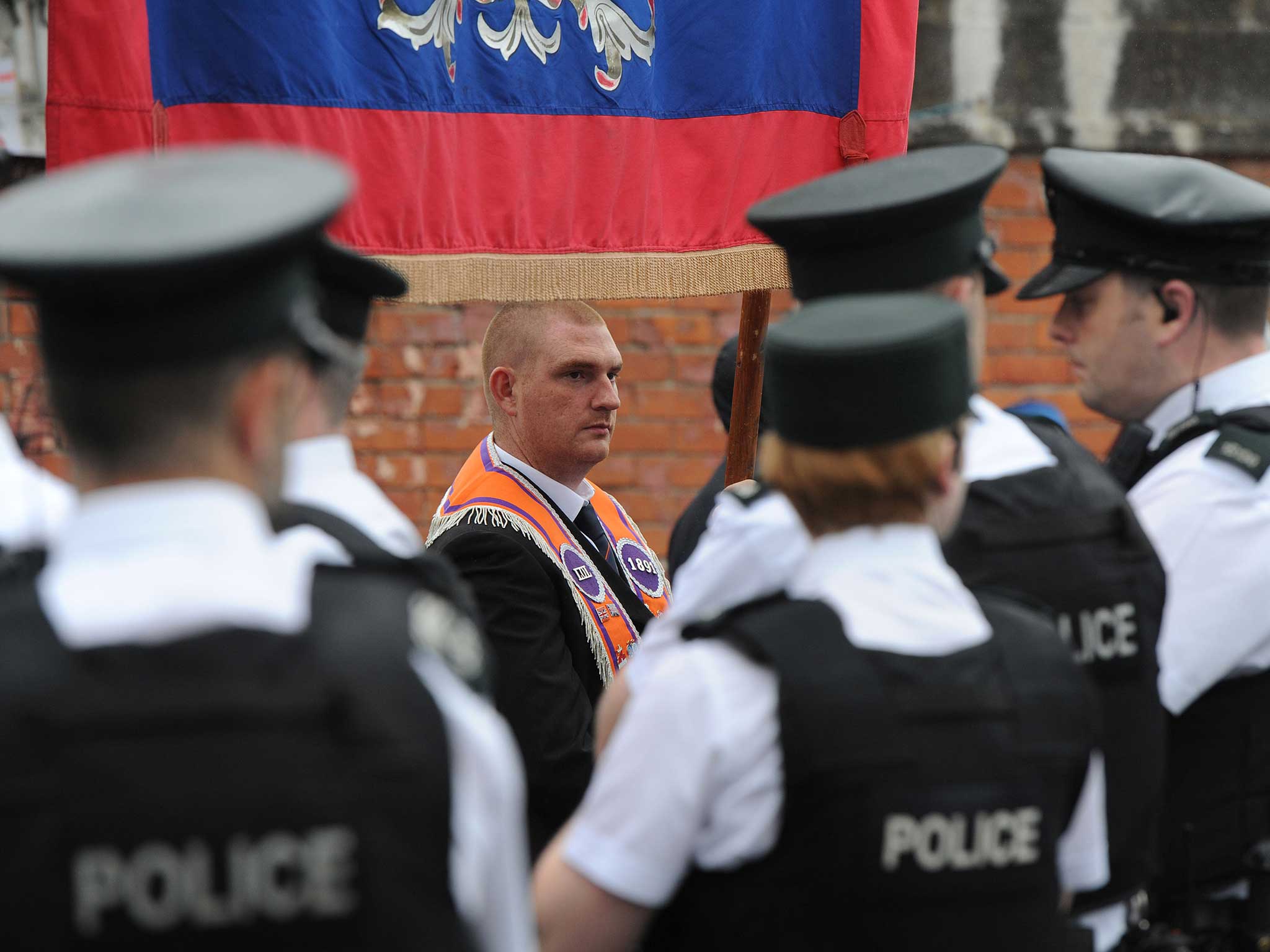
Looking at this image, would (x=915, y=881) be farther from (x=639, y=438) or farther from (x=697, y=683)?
(x=639, y=438)

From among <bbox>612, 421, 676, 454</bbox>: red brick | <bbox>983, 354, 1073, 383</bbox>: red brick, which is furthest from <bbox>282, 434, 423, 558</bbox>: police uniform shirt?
<bbox>983, 354, 1073, 383</bbox>: red brick

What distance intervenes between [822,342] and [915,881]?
556mm

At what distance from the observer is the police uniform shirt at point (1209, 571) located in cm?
207

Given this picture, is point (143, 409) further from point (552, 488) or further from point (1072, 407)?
point (1072, 407)

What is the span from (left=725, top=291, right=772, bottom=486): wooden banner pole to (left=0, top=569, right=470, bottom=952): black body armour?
6.51 feet

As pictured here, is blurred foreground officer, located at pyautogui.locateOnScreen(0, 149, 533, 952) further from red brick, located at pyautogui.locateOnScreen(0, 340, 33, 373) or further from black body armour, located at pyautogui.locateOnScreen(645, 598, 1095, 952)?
red brick, located at pyautogui.locateOnScreen(0, 340, 33, 373)

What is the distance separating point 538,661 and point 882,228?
1.28 meters

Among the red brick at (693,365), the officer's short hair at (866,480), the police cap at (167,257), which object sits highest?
the police cap at (167,257)

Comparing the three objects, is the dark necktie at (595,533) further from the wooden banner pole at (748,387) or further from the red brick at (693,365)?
the red brick at (693,365)

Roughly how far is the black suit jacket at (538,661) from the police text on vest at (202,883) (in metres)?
1.65

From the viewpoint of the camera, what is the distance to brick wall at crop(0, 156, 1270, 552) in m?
4.53

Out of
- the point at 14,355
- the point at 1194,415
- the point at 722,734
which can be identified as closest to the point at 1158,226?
the point at 1194,415

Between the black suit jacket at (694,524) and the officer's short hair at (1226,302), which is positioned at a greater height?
the officer's short hair at (1226,302)

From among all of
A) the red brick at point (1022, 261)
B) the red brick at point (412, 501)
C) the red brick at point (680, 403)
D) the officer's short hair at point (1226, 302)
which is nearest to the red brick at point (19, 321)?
the red brick at point (412, 501)
